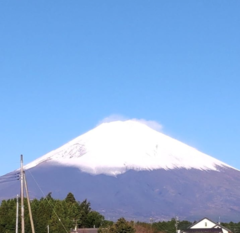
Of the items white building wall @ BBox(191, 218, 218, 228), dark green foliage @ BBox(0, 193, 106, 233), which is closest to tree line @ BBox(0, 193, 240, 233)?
dark green foliage @ BBox(0, 193, 106, 233)

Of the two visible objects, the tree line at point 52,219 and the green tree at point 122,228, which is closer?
the green tree at point 122,228

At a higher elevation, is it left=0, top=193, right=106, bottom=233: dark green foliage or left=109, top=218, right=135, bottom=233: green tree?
left=0, top=193, right=106, bottom=233: dark green foliage

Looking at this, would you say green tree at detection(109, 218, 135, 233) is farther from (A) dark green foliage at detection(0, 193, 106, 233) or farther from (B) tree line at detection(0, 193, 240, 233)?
(A) dark green foliage at detection(0, 193, 106, 233)

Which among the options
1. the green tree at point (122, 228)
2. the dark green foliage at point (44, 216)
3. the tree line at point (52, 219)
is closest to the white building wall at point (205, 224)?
the tree line at point (52, 219)

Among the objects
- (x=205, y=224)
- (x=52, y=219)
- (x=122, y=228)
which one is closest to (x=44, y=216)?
(x=52, y=219)

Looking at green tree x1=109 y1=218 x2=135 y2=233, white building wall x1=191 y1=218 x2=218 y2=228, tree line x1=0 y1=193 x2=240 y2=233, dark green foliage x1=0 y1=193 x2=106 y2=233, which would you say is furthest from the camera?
white building wall x1=191 y1=218 x2=218 y2=228

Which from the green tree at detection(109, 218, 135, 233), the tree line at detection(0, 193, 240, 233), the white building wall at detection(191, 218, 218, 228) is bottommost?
the green tree at detection(109, 218, 135, 233)

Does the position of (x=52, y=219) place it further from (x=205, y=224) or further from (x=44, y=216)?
(x=205, y=224)

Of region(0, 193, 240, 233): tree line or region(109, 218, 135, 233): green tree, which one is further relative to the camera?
region(0, 193, 240, 233): tree line

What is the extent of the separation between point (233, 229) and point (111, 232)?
8440cm

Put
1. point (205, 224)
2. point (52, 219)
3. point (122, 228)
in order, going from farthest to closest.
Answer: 1. point (205, 224)
2. point (52, 219)
3. point (122, 228)

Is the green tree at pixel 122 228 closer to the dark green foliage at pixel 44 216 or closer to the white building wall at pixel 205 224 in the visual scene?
the dark green foliage at pixel 44 216

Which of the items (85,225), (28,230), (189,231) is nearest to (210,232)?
(189,231)

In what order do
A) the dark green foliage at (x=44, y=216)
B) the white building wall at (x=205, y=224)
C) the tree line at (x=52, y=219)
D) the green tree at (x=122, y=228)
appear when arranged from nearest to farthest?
the green tree at (x=122, y=228), the tree line at (x=52, y=219), the dark green foliage at (x=44, y=216), the white building wall at (x=205, y=224)
